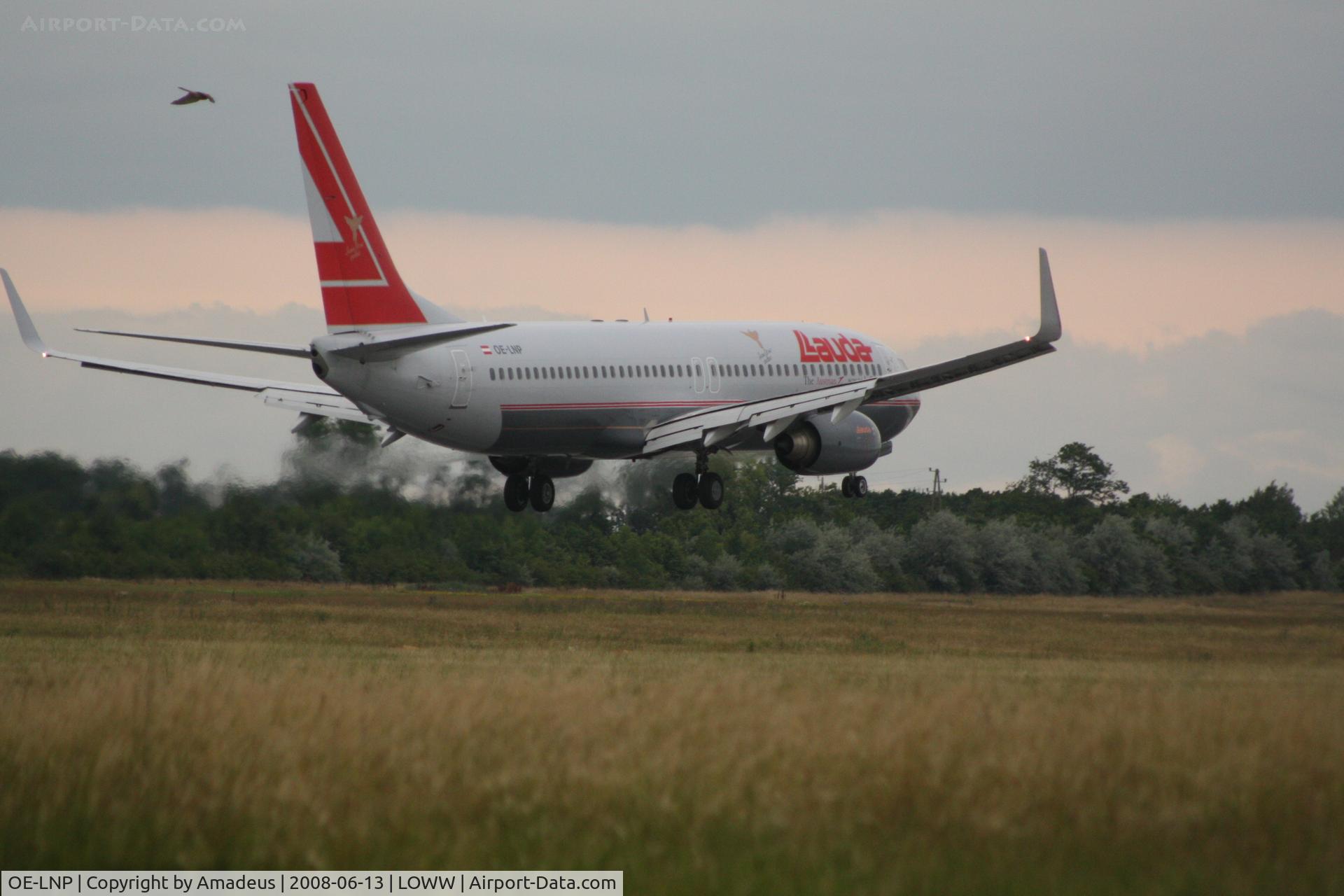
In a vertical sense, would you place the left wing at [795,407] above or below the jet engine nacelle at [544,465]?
A: above

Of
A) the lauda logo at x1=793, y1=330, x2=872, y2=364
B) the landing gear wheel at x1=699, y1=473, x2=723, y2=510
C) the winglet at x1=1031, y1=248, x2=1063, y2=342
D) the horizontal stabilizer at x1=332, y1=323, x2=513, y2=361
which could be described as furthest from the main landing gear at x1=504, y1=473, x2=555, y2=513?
the winglet at x1=1031, y1=248, x2=1063, y2=342

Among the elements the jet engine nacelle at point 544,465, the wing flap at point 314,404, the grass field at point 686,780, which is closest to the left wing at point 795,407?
the jet engine nacelle at point 544,465

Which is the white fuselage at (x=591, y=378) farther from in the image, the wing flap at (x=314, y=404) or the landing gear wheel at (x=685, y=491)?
the wing flap at (x=314, y=404)

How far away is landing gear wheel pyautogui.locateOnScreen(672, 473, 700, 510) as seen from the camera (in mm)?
48188

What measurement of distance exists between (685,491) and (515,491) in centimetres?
→ 459

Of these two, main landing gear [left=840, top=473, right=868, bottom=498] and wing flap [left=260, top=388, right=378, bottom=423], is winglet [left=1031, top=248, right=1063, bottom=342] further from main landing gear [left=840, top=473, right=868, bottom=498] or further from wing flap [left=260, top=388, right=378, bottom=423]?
wing flap [left=260, top=388, right=378, bottom=423]

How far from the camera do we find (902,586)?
223 feet

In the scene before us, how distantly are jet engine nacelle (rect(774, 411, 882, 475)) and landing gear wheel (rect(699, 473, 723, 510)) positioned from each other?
186cm

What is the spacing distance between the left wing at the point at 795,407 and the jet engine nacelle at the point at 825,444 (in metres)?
0.43

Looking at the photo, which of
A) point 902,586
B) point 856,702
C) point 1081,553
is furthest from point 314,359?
point 1081,553

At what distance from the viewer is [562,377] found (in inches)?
1699

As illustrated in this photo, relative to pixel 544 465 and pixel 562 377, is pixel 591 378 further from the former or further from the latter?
pixel 544 465

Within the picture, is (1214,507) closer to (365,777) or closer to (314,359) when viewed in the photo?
(314,359)

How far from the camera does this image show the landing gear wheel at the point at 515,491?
4781cm
